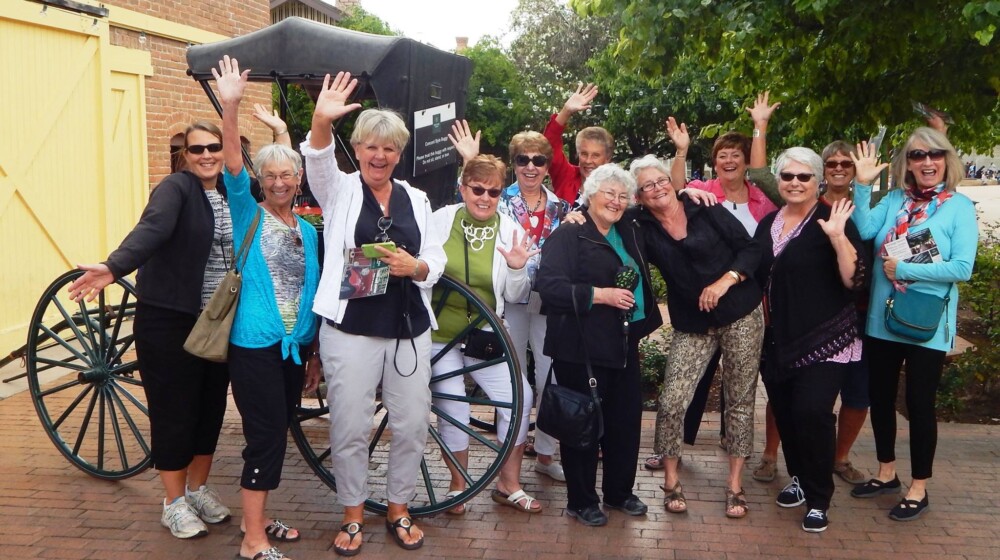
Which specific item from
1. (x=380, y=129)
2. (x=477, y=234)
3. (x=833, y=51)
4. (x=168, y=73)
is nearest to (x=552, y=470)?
(x=477, y=234)

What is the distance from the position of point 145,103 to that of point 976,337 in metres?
8.44

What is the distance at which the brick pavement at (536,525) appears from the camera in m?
3.95

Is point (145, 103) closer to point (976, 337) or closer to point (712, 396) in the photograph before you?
point (712, 396)

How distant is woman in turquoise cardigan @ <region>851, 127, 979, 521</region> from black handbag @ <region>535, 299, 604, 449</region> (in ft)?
4.71

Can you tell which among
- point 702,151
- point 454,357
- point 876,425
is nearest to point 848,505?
point 876,425

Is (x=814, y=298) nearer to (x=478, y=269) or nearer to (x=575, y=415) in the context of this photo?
(x=575, y=415)

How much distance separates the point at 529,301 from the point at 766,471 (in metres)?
1.65

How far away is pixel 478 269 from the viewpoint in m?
4.18

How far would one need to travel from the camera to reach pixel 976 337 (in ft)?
26.9

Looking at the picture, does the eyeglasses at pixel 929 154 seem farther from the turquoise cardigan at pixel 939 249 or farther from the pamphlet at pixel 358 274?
the pamphlet at pixel 358 274

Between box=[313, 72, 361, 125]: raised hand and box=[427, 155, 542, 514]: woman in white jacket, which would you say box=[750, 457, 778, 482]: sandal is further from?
box=[313, 72, 361, 125]: raised hand

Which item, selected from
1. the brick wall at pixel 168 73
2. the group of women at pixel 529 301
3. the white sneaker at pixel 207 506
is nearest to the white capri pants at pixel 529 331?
the group of women at pixel 529 301

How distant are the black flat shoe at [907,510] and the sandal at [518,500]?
1.72m

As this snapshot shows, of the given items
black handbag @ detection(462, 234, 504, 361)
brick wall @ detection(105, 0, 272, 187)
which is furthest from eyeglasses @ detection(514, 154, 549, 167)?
brick wall @ detection(105, 0, 272, 187)
